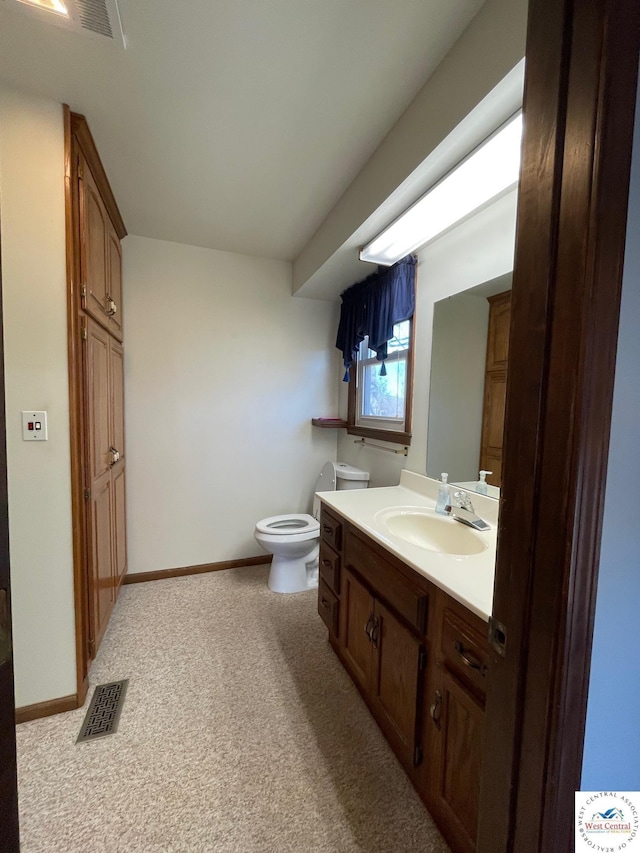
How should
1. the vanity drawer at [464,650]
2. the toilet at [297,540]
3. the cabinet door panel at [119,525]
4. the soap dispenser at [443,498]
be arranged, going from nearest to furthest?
the vanity drawer at [464,650], the soap dispenser at [443,498], the cabinet door panel at [119,525], the toilet at [297,540]

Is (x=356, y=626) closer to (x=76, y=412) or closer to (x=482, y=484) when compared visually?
(x=482, y=484)

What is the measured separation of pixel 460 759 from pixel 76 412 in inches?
69.9

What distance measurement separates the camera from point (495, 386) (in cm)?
154

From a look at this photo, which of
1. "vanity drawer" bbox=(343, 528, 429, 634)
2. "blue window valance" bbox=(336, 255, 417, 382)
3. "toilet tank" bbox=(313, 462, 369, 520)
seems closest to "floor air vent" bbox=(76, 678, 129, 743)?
"vanity drawer" bbox=(343, 528, 429, 634)

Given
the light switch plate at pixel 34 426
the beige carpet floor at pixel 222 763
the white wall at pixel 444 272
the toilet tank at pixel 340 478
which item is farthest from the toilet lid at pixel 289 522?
the light switch plate at pixel 34 426

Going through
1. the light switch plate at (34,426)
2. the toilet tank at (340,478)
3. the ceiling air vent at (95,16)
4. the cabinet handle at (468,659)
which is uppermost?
the ceiling air vent at (95,16)

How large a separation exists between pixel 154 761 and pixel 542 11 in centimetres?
222

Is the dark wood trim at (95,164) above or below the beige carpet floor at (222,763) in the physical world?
above

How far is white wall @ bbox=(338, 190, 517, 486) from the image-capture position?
1.48 m

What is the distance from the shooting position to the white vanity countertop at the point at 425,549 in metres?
0.96

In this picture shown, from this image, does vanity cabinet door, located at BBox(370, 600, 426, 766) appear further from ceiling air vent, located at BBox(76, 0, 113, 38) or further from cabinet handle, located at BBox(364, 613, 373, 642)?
ceiling air vent, located at BBox(76, 0, 113, 38)

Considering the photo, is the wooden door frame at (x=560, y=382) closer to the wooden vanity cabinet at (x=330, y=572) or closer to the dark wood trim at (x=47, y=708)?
the wooden vanity cabinet at (x=330, y=572)

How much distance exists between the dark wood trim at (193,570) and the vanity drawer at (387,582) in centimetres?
148

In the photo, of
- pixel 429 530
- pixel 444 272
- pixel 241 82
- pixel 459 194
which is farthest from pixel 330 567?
pixel 241 82
